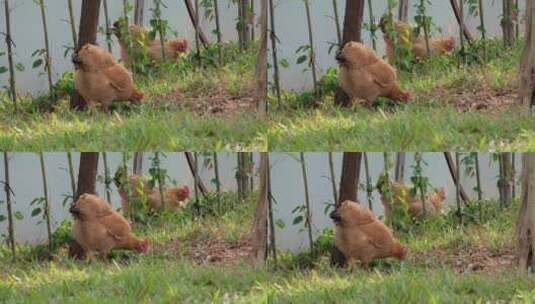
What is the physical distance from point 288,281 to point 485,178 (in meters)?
0.98

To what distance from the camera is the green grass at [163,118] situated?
5.00m

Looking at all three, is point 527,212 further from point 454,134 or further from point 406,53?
point 406,53

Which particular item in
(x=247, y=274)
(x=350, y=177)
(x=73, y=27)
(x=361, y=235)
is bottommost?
(x=247, y=274)

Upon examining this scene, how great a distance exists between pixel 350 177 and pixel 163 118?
861 mm

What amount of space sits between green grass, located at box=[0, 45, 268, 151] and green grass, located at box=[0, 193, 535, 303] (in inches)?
15.2

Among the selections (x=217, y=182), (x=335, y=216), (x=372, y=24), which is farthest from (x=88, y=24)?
(x=335, y=216)

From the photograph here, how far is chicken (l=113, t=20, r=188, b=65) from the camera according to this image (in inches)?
201

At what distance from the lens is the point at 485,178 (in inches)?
203

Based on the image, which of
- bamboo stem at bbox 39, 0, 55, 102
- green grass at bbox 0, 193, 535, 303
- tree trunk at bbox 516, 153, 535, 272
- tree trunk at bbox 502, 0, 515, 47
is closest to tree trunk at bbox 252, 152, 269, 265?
green grass at bbox 0, 193, 535, 303

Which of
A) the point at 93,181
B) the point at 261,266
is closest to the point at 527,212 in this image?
the point at 261,266

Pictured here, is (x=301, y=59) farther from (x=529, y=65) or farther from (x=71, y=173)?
(x=71, y=173)

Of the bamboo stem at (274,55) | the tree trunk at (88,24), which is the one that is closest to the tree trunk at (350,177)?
the bamboo stem at (274,55)

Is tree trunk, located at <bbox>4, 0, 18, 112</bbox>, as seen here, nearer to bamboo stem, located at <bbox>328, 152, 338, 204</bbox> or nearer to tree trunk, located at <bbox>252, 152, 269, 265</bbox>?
tree trunk, located at <bbox>252, 152, 269, 265</bbox>

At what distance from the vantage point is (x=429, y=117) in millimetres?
4910
